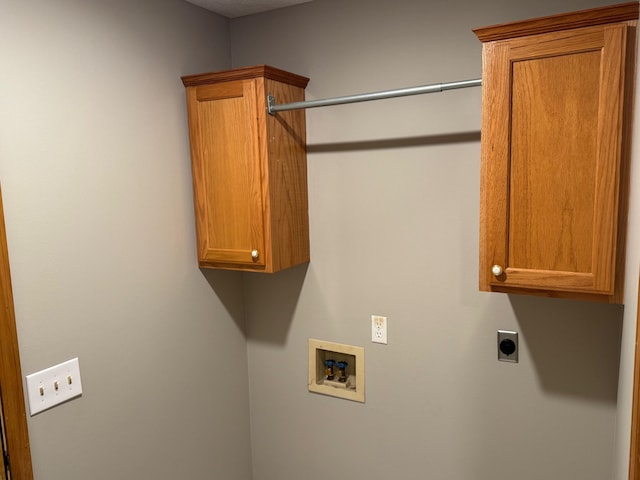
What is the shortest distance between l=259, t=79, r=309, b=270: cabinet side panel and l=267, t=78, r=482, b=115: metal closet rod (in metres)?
0.04

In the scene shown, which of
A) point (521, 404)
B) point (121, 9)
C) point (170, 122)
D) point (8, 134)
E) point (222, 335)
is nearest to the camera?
point (8, 134)

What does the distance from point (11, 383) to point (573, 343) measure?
167 centimetres

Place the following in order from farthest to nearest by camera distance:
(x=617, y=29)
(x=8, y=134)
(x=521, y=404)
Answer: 1. (x=521, y=404)
2. (x=8, y=134)
3. (x=617, y=29)

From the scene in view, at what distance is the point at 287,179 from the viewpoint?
1812 mm

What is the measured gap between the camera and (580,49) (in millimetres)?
1167

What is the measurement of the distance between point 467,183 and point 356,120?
19.0 inches

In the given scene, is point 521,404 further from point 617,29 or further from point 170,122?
point 170,122

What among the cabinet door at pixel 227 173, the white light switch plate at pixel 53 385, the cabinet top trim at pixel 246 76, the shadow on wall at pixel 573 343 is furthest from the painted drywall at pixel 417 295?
the white light switch plate at pixel 53 385

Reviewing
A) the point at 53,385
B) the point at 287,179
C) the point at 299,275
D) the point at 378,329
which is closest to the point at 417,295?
the point at 378,329

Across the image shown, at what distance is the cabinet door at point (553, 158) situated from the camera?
1.16 m

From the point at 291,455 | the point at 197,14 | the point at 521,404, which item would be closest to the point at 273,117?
the point at 197,14

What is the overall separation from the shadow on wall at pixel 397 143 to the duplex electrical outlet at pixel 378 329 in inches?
26.0

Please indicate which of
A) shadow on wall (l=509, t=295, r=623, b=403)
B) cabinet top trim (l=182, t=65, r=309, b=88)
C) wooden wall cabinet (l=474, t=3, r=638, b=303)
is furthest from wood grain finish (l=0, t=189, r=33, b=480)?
shadow on wall (l=509, t=295, r=623, b=403)

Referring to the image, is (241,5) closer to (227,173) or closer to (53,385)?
(227,173)
